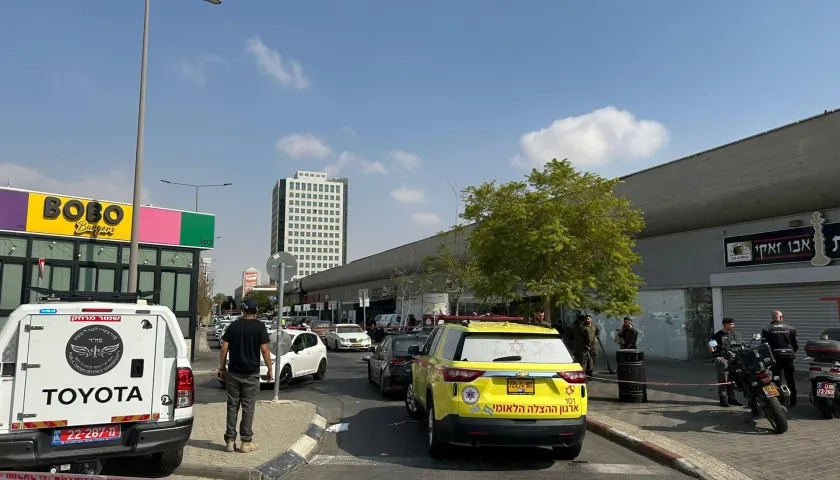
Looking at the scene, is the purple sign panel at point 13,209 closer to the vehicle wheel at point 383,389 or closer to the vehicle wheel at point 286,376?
the vehicle wheel at point 286,376

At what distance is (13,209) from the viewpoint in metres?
19.3

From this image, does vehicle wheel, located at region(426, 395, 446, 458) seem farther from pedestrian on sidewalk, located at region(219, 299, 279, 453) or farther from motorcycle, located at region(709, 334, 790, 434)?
motorcycle, located at region(709, 334, 790, 434)

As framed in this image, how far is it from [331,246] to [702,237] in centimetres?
13477

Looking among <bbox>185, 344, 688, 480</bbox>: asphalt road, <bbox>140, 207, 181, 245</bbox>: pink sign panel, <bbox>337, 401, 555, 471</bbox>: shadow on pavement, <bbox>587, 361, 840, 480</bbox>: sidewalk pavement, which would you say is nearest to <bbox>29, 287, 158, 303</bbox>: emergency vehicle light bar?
<bbox>185, 344, 688, 480</bbox>: asphalt road

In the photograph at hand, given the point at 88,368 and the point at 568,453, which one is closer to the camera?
the point at 88,368

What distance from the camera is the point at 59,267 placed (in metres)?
20.3

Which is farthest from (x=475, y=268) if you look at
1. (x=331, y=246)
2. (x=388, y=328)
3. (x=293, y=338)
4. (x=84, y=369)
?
(x=331, y=246)

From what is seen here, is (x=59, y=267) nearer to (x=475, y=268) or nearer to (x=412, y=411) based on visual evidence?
(x=475, y=268)

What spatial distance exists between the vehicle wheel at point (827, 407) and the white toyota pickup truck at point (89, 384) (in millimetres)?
9879

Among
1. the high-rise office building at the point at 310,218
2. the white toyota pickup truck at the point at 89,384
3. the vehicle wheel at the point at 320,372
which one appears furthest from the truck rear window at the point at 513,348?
the high-rise office building at the point at 310,218

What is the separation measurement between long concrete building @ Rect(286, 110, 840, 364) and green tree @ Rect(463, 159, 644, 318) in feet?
14.4

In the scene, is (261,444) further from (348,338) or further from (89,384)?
(348,338)

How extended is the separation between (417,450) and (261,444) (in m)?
2.07

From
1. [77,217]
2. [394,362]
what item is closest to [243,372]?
[394,362]
